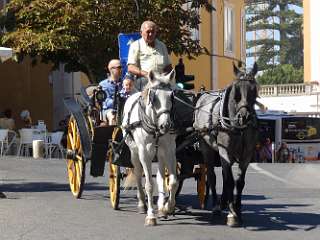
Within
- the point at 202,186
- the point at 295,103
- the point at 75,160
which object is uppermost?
the point at 295,103

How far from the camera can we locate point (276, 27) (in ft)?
327

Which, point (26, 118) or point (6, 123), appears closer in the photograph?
point (6, 123)

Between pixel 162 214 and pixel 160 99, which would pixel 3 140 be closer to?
pixel 162 214

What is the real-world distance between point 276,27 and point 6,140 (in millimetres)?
81736

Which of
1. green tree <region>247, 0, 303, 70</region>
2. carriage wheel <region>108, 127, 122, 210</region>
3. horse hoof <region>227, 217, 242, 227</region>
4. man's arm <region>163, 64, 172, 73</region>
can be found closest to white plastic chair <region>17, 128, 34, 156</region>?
carriage wheel <region>108, 127, 122, 210</region>

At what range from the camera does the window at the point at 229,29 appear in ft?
126

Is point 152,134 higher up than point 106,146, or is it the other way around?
point 152,134

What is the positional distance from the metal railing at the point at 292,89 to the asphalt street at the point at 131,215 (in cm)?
3534

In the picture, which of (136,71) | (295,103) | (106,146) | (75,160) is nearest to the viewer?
(136,71)

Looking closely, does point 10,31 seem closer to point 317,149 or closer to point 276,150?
point 276,150

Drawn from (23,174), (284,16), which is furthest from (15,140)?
(284,16)

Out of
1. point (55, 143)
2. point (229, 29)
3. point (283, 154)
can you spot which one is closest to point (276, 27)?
point (229, 29)

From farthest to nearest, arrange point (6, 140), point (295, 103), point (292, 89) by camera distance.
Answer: point (292, 89) < point (295, 103) < point (6, 140)

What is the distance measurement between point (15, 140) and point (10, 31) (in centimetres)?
332
